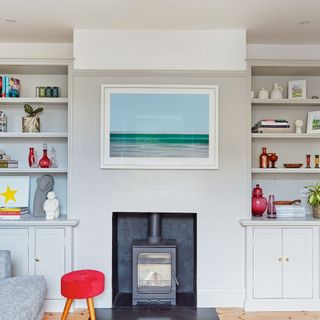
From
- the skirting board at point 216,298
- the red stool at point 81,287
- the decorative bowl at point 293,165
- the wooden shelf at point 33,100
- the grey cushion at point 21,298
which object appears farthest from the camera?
the decorative bowl at point 293,165

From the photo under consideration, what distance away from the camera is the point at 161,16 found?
2.80 meters

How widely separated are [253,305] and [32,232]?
214cm

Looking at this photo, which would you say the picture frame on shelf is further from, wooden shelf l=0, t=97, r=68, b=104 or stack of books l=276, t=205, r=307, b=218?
stack of books l=276, t=205, r=307, b=218

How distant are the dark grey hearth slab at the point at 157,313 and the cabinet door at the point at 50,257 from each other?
49 cm

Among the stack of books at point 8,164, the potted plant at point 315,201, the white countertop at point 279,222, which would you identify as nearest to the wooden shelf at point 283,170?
A: the potted plant at point 315,201

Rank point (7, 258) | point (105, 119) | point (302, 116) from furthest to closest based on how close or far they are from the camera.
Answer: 1. point (302, 116)
2. point (105, 119)
3. point (7, 258)

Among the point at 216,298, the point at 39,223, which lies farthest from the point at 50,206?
the point at 216,298

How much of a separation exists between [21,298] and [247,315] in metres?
1.92

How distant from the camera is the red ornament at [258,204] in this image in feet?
A: 10.5

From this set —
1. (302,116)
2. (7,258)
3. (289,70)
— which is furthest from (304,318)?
(7,258)

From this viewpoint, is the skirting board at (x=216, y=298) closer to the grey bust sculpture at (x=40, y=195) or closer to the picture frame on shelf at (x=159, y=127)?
the grey bust sculpture at (x=40, y=195)

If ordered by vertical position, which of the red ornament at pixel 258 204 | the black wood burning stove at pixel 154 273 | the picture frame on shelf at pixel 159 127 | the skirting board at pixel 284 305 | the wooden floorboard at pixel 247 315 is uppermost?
the picture frame on shelf at pixel 159 127

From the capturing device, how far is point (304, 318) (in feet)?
9.43

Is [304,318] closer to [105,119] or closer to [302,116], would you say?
[302,116]
